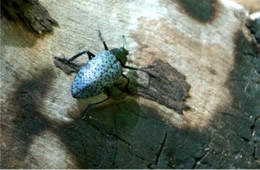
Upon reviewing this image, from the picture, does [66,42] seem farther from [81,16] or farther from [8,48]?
[8,48]

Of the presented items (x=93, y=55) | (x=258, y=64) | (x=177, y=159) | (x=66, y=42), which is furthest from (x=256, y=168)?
(x=66, y=42)

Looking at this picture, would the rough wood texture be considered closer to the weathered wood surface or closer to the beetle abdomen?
the weathered wood surface

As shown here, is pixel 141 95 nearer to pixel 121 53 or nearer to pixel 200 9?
pixel 121 53

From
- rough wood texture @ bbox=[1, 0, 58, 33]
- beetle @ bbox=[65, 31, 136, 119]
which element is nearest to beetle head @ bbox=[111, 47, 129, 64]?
beetle @ bbox=[65, 31, 136, 119]

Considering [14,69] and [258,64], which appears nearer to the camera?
[14,69]

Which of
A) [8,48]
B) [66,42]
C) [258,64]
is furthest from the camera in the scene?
[258,64]

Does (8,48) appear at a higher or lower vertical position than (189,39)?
lower

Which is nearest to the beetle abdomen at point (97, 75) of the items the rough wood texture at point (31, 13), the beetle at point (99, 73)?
the beetle at point (99, 73)

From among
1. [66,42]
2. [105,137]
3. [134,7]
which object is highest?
[134,7]

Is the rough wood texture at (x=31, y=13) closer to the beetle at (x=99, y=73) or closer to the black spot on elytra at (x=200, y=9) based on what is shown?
the beetle at (x=99, y=73)
